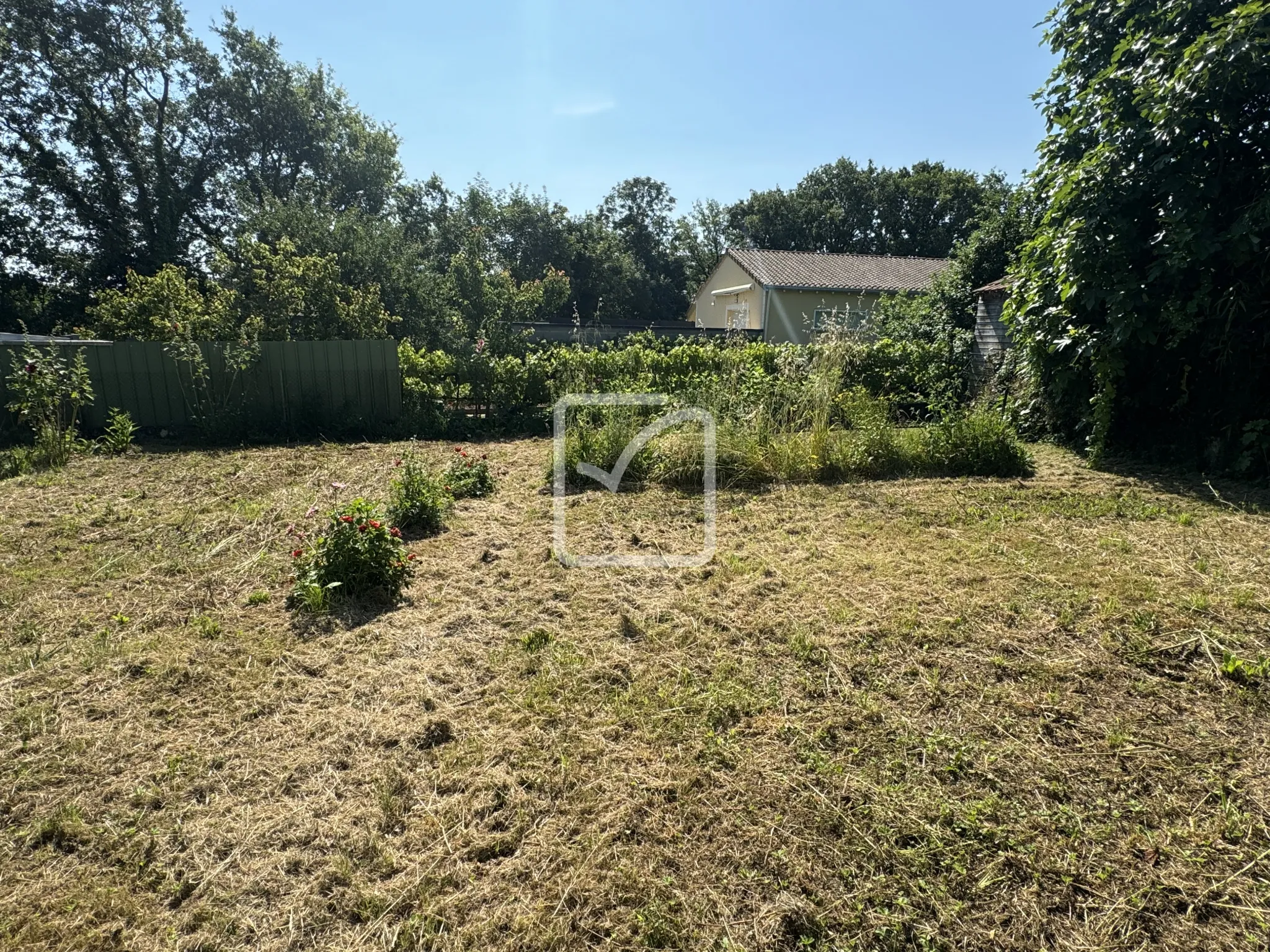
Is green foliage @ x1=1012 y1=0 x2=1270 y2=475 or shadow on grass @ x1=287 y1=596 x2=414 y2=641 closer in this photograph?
shadow on grass @ x1=287 y1=596 x2=414 y2=641

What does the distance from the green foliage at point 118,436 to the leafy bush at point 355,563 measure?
5068mm

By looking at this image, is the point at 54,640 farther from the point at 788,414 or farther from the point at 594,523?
the point at 788,414

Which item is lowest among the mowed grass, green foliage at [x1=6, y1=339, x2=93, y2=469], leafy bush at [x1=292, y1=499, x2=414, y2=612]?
the mowed grass

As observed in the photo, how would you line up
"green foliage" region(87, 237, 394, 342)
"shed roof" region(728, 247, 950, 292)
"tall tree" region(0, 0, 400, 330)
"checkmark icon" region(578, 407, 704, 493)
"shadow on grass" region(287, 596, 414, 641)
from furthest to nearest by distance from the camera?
"shed roof" region(728, 247, 950, 292) → "tall tree" region(0, 0, 400, 330) → "green foliage" region(87, 237, 394, 342) → "checkmark icon" region(578, 407, 704, 493) → "shadow on grass" region(287, 596, 414, 641)

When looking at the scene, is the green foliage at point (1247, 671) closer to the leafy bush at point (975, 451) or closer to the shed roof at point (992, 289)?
the leafy bush at point (975, 451)

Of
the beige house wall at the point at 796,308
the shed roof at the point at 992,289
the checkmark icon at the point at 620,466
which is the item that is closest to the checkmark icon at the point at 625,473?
the checkmark icon at the point at 620,466

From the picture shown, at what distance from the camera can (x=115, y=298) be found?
28.7ft

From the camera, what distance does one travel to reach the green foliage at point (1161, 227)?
4.89m

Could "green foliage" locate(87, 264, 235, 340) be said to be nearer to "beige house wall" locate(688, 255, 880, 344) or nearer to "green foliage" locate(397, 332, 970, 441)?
"green foliage" locate(397, 332, 970, 441)

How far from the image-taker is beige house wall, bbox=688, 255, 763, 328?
20.0 meters

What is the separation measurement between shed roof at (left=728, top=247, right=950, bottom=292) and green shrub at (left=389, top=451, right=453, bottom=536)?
16673 mm

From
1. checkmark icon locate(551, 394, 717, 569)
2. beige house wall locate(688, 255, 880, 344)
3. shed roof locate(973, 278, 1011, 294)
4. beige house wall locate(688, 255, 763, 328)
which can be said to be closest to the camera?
checkmark icon locate(551, 394, 717, 569)

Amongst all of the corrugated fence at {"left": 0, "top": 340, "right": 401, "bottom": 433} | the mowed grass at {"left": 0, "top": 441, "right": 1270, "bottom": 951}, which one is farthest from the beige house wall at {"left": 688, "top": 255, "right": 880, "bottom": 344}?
the mowed grass at {"left": 0, "top": 441, "right": 1270, "bottom": 951}

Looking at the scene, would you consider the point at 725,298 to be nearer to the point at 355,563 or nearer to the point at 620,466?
the point at 620,466
